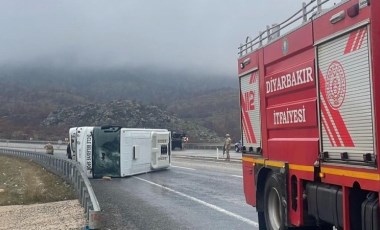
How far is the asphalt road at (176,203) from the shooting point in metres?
11.1

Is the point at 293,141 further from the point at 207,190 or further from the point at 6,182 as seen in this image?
the point at 6,182

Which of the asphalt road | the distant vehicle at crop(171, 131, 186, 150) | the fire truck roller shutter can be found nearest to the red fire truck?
the fire truck roller shutter

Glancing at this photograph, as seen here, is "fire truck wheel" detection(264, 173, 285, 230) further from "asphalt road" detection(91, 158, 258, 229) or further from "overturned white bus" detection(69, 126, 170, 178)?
"overturned white bus" detection(69, 126, 170, 178)

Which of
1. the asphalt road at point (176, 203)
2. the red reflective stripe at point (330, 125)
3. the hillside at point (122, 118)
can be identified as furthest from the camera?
the hillside at point (122, 118)

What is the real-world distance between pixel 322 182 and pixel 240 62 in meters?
3.88

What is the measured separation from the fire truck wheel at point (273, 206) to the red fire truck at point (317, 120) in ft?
0.06

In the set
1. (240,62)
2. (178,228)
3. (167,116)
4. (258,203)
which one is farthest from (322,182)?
(167,116)

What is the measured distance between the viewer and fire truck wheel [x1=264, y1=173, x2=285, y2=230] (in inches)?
309

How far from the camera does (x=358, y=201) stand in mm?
5621

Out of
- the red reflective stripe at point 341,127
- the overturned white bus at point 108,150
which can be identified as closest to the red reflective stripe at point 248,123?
the red reflective stripe at point 341,127

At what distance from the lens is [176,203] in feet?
48.0

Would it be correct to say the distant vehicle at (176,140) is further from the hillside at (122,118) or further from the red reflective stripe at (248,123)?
the red reflective stripe at (248,123)

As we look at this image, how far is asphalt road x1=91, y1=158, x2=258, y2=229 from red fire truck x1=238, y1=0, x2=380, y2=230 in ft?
7.55

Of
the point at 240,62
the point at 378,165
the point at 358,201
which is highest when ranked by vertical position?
the point at 240,62
